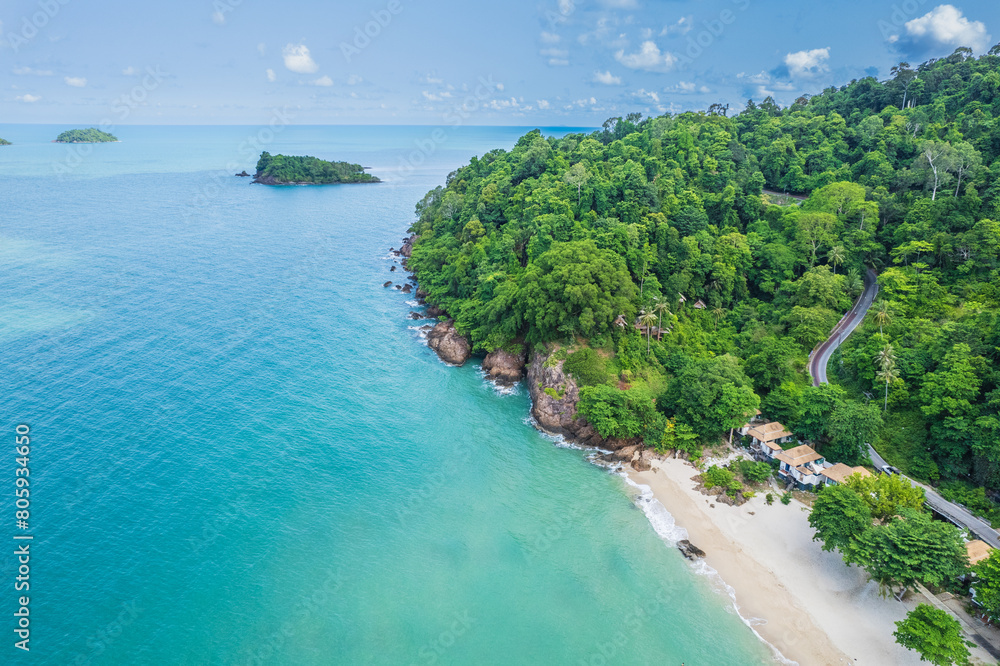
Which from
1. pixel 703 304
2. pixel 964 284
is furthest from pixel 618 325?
pixel 964 284

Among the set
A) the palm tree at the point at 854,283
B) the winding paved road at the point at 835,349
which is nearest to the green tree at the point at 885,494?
the winding paved road at the point at 835,349

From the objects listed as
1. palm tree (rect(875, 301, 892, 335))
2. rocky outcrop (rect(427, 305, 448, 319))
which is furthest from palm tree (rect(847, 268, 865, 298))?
rocky outcrop (rect(427, 305, 448, 319))

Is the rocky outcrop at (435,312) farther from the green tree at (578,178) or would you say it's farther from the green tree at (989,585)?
the green tree at (989,585)

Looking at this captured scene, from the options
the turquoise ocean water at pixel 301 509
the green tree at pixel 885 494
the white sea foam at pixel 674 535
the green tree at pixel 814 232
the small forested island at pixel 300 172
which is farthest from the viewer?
the small forested island at pixel 300 172

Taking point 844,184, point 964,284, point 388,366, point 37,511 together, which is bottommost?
point 37,511

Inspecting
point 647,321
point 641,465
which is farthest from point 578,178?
point 641,465

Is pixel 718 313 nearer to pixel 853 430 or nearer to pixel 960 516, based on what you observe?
pixel 853 430

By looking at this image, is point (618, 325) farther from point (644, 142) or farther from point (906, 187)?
point (644, 142)

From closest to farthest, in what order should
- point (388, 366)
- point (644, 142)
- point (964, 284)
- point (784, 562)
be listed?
point (784, 562)
point (964, 284)
point (388, 366)
point (644, 142)
